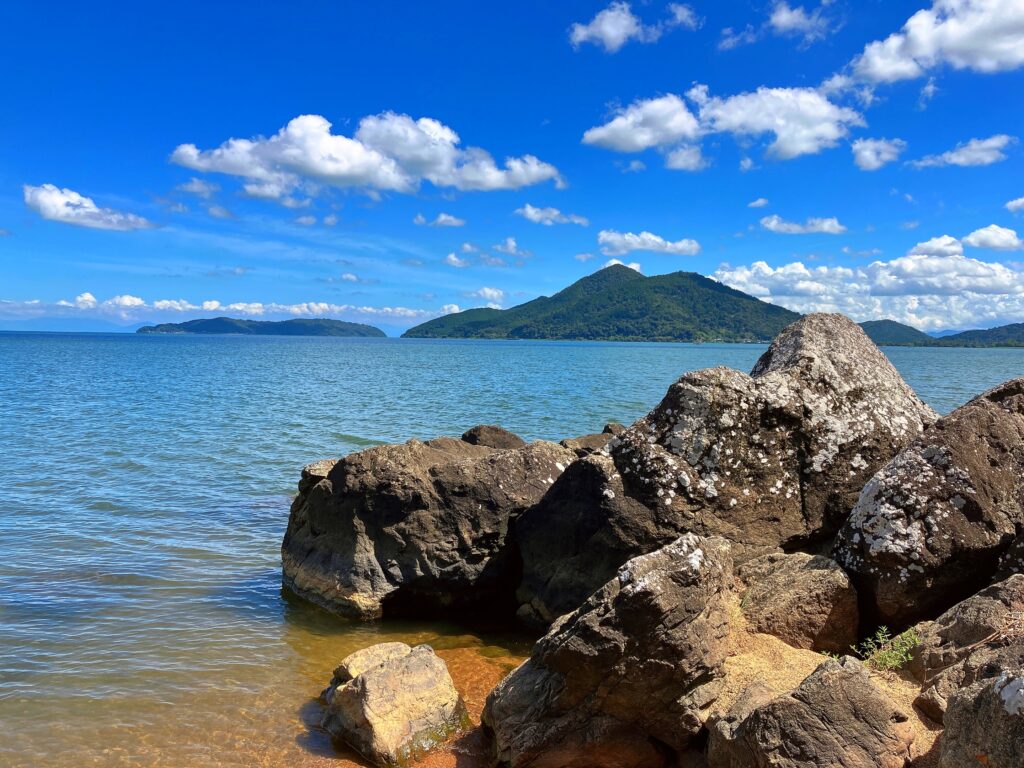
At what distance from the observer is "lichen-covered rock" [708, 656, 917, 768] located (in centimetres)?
636

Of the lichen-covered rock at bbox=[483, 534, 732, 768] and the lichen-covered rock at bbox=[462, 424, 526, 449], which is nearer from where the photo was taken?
the lichen-covered rock at bbox=[483, 534, 732, 768]

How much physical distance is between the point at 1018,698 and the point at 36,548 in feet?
61.7

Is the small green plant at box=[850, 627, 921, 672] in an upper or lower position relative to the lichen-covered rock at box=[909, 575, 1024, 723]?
lower

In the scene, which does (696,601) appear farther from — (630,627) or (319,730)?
(319,730)

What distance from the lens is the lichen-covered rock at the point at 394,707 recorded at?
9078 millimetres

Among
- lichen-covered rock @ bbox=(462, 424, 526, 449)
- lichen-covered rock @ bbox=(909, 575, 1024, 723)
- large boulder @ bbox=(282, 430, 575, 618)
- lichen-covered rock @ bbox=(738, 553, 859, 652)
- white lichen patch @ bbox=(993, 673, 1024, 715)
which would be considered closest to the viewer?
white lichen patch @ bbox=(993, 673, 1024, 715)

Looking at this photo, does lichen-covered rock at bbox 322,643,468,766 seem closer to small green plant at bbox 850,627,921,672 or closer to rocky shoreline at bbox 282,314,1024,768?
rocky shoreline at bbox 282,314,1024,768

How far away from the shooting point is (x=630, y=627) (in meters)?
7.87

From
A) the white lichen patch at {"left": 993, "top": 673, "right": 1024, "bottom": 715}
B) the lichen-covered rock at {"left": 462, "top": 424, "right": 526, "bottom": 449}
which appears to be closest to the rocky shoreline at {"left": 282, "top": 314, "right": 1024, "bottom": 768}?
the white lichen patch at {"left": 993, "top": 673, "right": 1024, "bottom": 715}

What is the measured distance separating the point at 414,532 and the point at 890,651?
7.90m

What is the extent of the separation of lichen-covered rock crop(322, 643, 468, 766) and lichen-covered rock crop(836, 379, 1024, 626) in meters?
5.44

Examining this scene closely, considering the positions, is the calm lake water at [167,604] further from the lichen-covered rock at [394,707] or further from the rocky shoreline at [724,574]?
the rocky shoreline at [724,574]

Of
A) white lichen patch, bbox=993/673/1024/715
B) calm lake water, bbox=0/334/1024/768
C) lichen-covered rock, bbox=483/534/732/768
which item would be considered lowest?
calm lake water, bbox=0/334/1024/768

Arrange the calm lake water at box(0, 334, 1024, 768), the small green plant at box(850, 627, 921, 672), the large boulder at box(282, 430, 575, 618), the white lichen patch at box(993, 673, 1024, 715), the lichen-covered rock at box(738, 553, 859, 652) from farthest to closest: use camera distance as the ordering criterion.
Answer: the large boulder at box(282, 430, 575, 618) → the calm lake water at box(0, 334, 1024, 768) → the lichen-covered rock at box(738, 553, 859, 652) → the small green plant at box(850, 627, 921, 672) → the white lichen patch at box(993, 673, 1024, 715)
